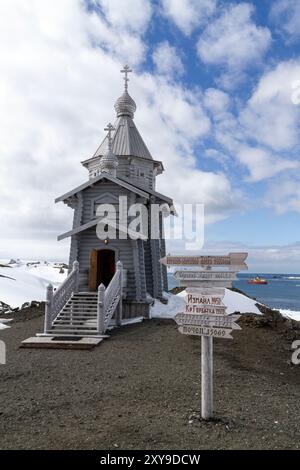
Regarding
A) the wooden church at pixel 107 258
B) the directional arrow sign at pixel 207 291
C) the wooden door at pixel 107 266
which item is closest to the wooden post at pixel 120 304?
the wooden church at pixel 107 258

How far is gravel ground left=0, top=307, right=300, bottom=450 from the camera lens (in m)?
4.94

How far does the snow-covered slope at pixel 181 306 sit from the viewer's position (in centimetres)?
1762

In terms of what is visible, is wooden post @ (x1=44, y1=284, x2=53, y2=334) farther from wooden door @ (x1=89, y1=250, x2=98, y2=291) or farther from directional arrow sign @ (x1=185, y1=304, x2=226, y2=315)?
directional arrow sign @ (x1=185, y1=304, x2=226, y2=315)

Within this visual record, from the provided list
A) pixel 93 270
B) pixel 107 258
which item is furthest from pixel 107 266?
pixel 93 270

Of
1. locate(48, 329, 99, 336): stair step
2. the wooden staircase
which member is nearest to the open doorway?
the wooden staircase

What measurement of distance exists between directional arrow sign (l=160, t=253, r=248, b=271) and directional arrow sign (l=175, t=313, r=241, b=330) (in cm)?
86

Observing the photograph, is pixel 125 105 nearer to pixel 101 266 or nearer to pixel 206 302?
pixel 101 266

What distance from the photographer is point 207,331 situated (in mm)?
5699

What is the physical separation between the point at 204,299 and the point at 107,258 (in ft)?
43.6

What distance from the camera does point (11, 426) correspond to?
17.7 feet

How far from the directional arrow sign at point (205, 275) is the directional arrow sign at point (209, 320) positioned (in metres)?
0.64
